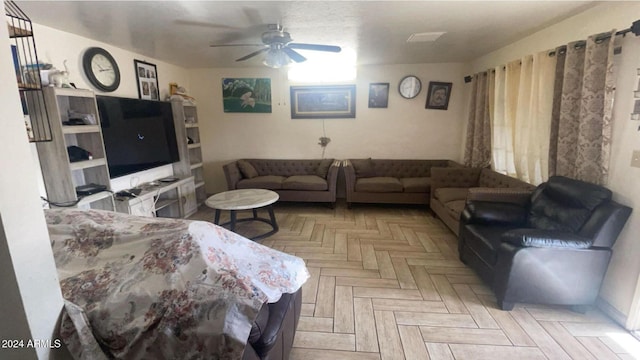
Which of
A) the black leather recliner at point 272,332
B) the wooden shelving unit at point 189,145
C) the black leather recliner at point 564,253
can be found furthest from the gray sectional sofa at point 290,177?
the black leather recliner at point 272,332

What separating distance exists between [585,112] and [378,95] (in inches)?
114

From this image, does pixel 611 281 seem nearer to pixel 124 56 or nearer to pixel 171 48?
pixel 171 48

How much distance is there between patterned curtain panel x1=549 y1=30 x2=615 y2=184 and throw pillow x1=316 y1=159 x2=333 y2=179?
2.91 meters

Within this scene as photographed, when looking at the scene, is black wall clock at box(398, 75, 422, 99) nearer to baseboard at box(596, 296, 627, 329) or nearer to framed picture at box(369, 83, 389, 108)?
framed picture at box(369, 83, 389, 108)

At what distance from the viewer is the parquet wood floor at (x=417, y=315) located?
1.78 meters

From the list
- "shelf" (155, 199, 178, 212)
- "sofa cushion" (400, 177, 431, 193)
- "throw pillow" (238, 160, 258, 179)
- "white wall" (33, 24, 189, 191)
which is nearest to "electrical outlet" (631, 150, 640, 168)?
"sofa cushion" (400, 177, 431, 193)

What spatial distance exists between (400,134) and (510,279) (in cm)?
319

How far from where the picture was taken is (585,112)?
2217mm

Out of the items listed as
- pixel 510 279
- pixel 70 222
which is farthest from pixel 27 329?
pixel 510 279

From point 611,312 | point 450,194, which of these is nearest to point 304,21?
point 450,194

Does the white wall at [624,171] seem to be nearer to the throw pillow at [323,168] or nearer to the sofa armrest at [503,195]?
the sofa armrest at [503,195]

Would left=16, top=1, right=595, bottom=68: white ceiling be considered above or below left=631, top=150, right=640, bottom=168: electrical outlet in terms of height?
above

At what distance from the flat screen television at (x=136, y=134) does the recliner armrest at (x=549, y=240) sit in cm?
391

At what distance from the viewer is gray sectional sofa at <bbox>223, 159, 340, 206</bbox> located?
4348 millimetres
